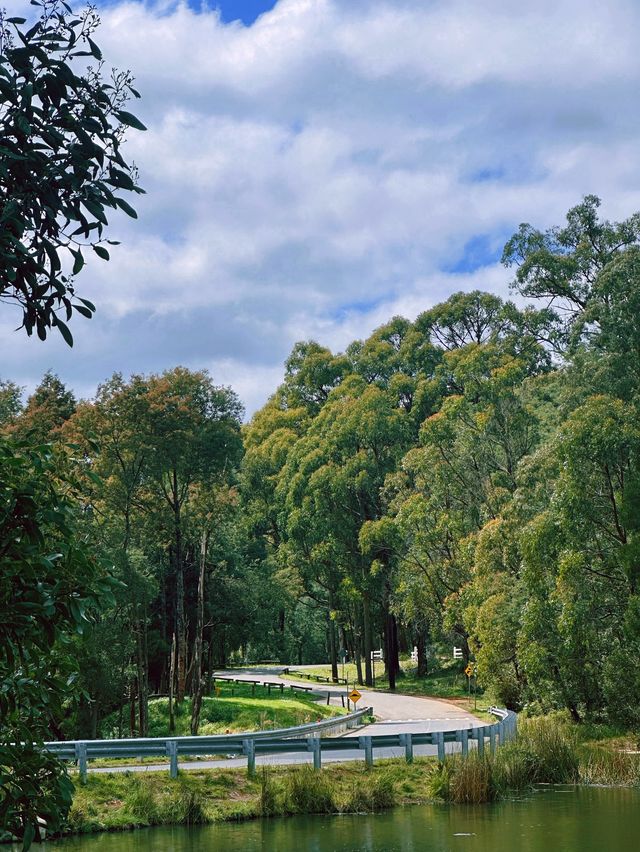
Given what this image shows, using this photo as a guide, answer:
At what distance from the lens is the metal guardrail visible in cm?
2052

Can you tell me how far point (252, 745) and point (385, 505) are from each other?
35.6 m

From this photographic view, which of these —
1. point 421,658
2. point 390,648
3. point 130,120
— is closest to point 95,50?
point 130,120

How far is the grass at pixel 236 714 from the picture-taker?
3619 centimetres

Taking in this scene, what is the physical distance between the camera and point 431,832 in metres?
17.9

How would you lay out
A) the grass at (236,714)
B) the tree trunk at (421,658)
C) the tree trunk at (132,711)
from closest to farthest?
the grass at (236,714) → the tree trunk at (132,711) → the tree trunk at (421,658)

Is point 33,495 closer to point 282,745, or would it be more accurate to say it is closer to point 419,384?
point 282,745

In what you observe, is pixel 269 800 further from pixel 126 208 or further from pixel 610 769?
pixel 126 208

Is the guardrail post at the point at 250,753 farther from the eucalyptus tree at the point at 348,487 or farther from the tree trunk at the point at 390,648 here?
the tree trunk at the point at 390,648

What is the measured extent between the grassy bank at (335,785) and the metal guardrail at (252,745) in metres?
0.38

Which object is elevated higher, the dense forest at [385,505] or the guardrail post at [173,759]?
the dense forest at [385,505]

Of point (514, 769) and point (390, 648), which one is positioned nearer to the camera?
point (514, 769)

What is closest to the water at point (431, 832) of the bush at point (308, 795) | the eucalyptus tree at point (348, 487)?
the bush at point (308, 795)

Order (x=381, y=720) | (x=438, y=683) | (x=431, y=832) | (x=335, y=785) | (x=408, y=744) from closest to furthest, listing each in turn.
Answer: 1. (x=431, y=832)
2. (x=335, y=785)
3. (x=408, y=744)
4. (x=381, y=720)
5. (x=438, y=683)

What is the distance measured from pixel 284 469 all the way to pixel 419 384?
993 centimetres
